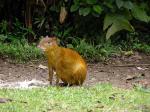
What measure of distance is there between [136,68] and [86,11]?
4.81 ft

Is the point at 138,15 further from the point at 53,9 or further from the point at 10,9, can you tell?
the point at 10,9

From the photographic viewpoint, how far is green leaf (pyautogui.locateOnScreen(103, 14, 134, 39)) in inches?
437

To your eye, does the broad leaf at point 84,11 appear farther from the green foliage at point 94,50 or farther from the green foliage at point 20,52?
the green foliage at point 20,52

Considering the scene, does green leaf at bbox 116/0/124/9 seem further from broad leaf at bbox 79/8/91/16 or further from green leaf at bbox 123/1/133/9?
broad leaf at bbox 79/8/91/16

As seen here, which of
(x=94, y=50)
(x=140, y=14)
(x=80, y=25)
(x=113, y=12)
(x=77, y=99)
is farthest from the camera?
(x=80, y=25)

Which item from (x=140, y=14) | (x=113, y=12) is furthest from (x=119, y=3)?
(x=140, y=14)

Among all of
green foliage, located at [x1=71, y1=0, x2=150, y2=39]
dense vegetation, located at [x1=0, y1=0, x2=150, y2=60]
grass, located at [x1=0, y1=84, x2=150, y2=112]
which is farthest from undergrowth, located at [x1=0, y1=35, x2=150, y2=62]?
grass, located at [x1=0, y1=84, x2=150, y2=112]

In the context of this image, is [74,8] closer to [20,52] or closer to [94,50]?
[94,50]

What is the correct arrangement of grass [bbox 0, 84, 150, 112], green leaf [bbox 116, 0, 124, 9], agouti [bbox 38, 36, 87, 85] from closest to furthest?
grass [bbox 0, 84, 150, 112], agouti [bbox 38, 36, 87, 85], green leaf [bbox 116, 0, 124, 9]

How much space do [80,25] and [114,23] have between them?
40.7 inches

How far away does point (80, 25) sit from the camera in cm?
1192

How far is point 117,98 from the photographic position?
724cm

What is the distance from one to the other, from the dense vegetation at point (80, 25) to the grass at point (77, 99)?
10.5 ft

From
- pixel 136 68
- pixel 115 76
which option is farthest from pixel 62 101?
pixel 136 68
